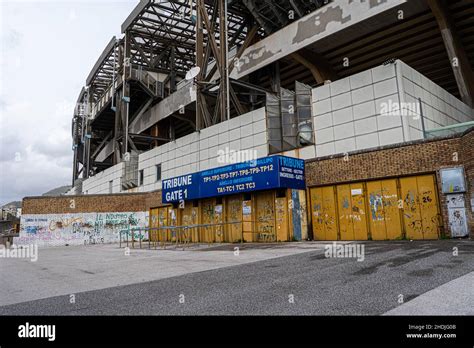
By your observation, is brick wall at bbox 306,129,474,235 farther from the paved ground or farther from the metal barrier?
the paved ground

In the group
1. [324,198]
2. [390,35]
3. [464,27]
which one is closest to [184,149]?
[324,198]

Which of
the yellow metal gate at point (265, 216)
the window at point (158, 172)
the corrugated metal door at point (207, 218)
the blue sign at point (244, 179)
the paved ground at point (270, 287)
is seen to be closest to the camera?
the paved ground at point (270, 287)

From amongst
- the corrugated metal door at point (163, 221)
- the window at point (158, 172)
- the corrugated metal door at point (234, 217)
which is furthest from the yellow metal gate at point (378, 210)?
the window at point (158, 172)

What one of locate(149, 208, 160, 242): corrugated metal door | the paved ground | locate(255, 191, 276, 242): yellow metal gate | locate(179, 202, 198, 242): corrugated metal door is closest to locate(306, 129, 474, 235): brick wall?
locate(255, 191, 276, 242): yellow metal gate

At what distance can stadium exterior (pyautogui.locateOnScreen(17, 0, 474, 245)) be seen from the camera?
1419cm

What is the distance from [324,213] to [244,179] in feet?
14.1

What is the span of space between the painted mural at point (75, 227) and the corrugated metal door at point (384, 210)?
18.8m

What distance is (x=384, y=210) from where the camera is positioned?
575 inches

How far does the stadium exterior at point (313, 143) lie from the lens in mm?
14188

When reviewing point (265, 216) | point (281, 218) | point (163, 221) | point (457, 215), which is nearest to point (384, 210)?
point (457, 215)

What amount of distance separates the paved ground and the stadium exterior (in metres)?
5.76

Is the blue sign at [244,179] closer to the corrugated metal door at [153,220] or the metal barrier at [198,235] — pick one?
the metal barrier at [198,235]
